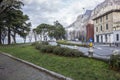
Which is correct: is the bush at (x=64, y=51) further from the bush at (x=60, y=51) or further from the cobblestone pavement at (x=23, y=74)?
the cobblestone pavement at (x=23, y=74)

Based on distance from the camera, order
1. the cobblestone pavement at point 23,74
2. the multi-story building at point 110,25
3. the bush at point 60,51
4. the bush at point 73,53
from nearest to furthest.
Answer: the cobblestone pavement at point 23,74 → the bush at point 73,53 → the bush at point 60,51 → the multi-story building at point 110,25

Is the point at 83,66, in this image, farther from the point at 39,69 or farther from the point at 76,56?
the point at 76,56

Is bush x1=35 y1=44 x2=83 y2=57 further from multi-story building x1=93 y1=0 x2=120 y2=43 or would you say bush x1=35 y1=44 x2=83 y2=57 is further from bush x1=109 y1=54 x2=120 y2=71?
multi-story building x1=93 y1=0 x2=120 y2=43

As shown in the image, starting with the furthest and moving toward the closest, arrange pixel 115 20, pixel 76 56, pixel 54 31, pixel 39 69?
pixel 54 31 < pixel 115 20 < pixel 76 56 < pixel 39 69

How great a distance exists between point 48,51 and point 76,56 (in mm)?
5477

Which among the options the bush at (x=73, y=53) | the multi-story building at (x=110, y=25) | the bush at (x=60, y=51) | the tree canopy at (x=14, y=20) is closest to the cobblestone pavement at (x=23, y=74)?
the bush at (x=73, y=53)

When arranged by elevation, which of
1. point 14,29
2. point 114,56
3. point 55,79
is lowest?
point 55,79

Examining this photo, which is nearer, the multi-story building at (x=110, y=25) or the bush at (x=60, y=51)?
the bush at (x=60, y=51)

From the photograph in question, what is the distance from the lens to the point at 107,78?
337 inches

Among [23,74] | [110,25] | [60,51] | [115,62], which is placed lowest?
[23,74]

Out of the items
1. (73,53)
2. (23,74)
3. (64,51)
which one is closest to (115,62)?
(23,74)

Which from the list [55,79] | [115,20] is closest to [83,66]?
[55,79]

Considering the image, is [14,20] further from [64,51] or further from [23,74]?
[23,74]

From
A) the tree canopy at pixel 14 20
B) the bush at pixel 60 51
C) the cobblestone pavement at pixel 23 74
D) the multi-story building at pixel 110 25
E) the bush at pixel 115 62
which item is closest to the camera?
the bush at pixel 115 62
